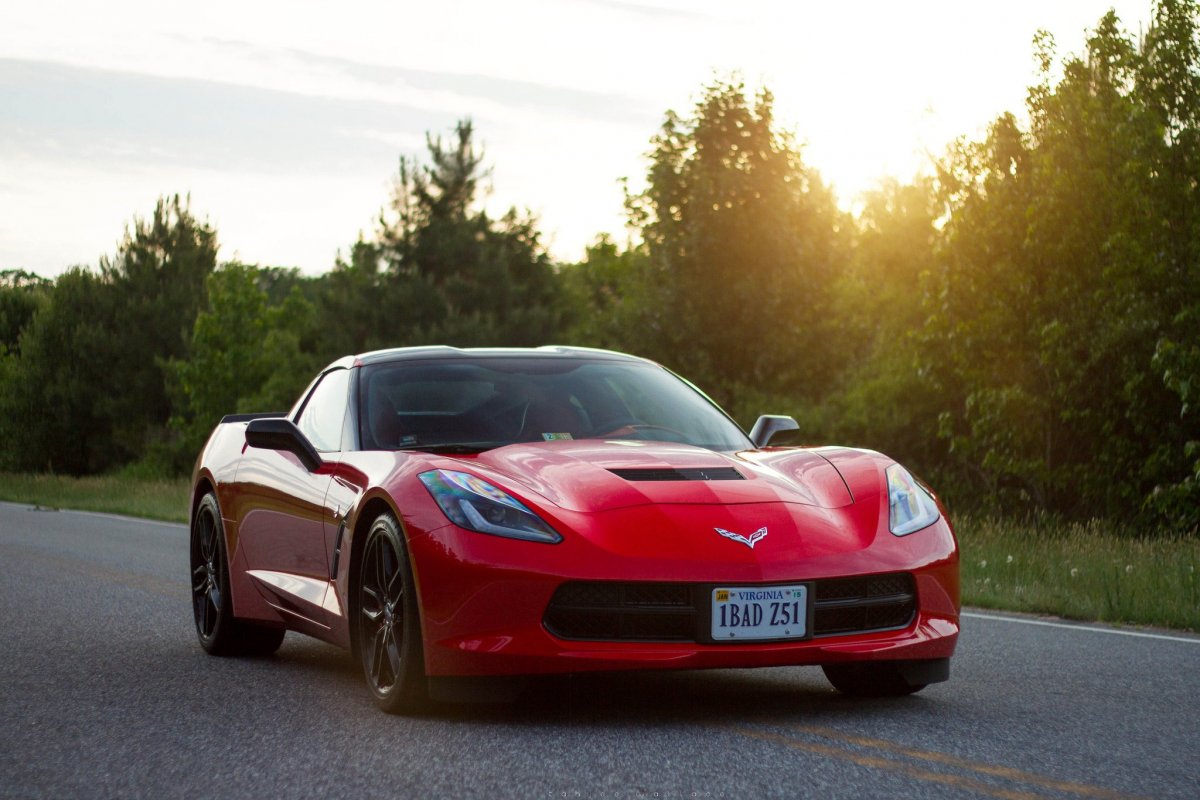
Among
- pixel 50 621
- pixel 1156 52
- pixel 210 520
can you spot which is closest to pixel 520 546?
pixel 210 520

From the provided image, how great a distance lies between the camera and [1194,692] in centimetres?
648

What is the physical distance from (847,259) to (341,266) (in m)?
23.8

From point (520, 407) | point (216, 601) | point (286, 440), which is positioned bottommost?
point (216, 601)

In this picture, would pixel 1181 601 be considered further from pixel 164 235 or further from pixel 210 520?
pixel 164 235

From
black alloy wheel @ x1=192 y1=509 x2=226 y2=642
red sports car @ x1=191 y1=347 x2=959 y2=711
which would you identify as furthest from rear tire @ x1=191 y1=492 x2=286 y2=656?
red sports car @ x1=191 y1=347 x2=959 y2=711

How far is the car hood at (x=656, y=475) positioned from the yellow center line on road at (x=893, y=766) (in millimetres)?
867

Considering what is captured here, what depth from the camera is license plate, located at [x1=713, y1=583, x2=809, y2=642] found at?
5305 mm

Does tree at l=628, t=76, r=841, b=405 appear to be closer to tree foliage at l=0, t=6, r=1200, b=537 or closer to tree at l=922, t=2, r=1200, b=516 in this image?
tree foliage at l=0, t=6, r=1200, b=537

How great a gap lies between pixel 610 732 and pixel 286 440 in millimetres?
2324

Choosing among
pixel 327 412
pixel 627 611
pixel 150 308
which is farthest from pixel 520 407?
pixel 150 308

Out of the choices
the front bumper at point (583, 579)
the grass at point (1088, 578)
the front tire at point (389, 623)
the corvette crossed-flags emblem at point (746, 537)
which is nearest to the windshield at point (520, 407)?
the front tire at point (389, 623)

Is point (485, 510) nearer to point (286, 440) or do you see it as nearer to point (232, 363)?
point (286, 440)

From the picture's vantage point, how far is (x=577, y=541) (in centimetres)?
532

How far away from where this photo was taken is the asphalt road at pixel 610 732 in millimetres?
4477
